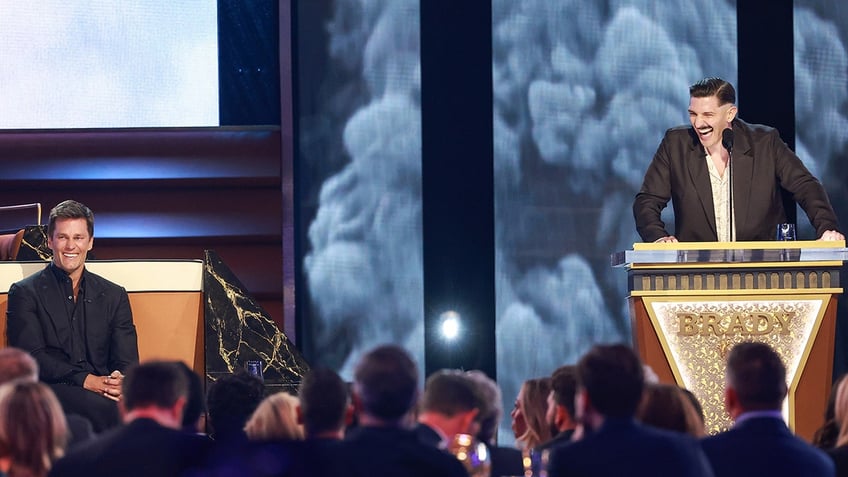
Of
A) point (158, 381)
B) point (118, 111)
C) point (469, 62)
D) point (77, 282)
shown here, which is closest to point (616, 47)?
point (469, 62)

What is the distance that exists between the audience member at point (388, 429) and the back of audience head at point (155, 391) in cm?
40

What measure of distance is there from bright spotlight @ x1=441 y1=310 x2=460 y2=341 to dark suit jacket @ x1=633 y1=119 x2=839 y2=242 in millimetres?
1804

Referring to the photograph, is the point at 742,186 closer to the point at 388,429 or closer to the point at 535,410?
the point at 535,410

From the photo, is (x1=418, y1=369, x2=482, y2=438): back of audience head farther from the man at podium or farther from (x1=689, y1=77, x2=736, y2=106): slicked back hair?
(x1=689, y1=77, x2=736, y2=106): slicked back hair

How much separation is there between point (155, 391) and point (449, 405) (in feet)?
2.21

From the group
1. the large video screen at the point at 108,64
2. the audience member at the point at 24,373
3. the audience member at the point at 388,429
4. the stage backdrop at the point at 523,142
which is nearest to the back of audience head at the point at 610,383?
the audience member at the point at 388,429

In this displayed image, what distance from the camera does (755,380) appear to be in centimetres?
273

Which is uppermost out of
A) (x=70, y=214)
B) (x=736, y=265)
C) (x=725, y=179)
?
(x=725, y=179)

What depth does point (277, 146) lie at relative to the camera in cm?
667

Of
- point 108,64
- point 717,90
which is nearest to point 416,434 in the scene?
point 717,90

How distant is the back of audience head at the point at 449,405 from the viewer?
9.56ft

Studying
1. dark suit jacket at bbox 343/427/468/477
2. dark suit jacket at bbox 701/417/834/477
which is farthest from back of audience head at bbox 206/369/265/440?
dark suit jacket at bbox 701/417/834/477

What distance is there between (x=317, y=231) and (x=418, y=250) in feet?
1.78

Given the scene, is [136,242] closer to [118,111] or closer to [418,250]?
[118,111]
